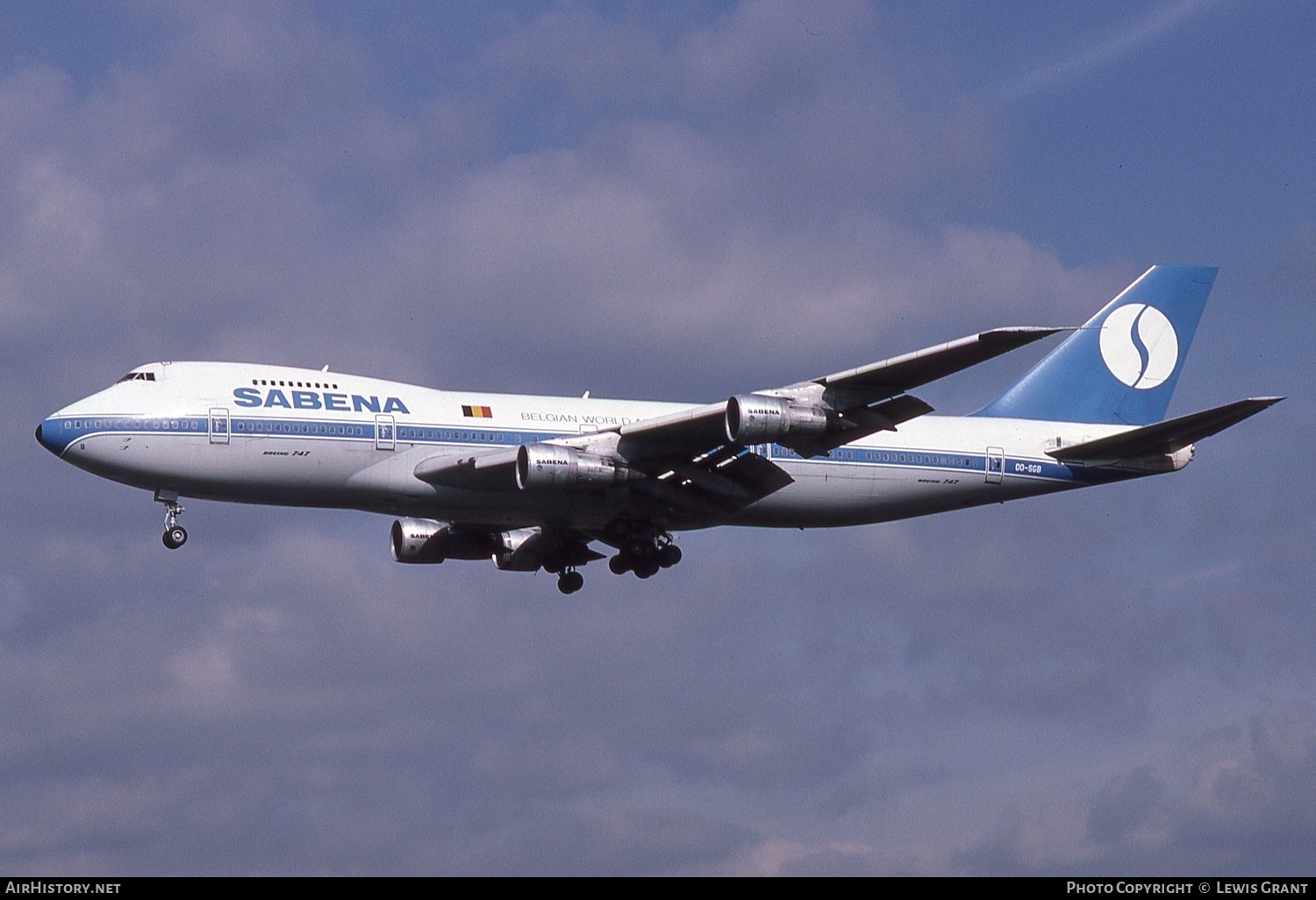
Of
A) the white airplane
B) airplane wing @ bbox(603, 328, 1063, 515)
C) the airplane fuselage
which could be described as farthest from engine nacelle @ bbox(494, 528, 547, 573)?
airplane wing @ bbox(603, 328, 1063, 515)

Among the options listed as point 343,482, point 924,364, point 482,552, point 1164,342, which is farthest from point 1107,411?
point 343,482

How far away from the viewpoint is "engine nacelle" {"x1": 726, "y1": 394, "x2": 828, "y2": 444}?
1781 inches

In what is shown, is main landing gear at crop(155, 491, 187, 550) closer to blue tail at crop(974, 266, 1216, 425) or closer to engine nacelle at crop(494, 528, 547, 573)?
engine nacelle at crop(494, 528, 547, 573)

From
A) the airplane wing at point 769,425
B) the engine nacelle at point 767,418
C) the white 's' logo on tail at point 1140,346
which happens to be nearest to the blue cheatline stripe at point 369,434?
the airplane wing at point 769,425

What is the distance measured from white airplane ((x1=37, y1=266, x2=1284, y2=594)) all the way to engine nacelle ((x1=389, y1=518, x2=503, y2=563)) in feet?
0.22

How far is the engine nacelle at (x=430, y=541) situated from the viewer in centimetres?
5506

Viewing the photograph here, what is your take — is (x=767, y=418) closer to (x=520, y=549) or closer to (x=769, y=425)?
(x=769, y=425)

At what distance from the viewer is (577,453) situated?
157ft

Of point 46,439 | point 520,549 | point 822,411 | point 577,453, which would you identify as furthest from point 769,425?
point 46,439

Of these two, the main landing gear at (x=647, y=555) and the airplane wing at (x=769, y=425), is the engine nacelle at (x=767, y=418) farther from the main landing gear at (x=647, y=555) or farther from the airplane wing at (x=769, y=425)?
the main landing gear at (x=647, y=555)

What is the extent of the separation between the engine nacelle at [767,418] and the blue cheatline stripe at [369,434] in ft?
17.3

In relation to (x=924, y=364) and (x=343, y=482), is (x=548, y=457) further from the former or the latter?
(x=924, y=364)
